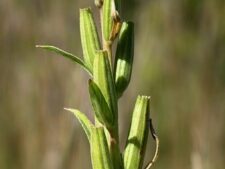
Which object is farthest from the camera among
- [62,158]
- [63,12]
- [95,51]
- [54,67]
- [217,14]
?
[63,12]

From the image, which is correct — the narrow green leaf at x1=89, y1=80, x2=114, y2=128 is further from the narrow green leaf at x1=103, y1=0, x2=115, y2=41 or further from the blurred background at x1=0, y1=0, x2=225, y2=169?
the blurred background at x1=0, y1=0, x2=225, y2=169

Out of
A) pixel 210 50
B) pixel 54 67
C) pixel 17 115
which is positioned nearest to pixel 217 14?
pixel 210 50

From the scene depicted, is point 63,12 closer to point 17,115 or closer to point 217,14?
point 17,115

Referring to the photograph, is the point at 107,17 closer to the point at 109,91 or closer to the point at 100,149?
the point at 109,91

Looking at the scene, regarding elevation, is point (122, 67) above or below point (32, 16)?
below

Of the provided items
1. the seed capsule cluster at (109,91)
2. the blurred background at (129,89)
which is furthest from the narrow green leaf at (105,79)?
the blurred background at (129,89)

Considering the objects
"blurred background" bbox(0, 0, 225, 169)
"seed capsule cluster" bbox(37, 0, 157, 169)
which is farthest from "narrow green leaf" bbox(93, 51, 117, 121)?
"blurred background" bbox(0, 0, 225, 169)

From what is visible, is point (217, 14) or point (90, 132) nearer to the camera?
point (90, 132)

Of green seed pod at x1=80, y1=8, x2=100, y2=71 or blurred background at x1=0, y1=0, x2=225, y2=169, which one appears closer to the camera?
green seed pod at x1=80, y1=8, x2=100, y2=71
